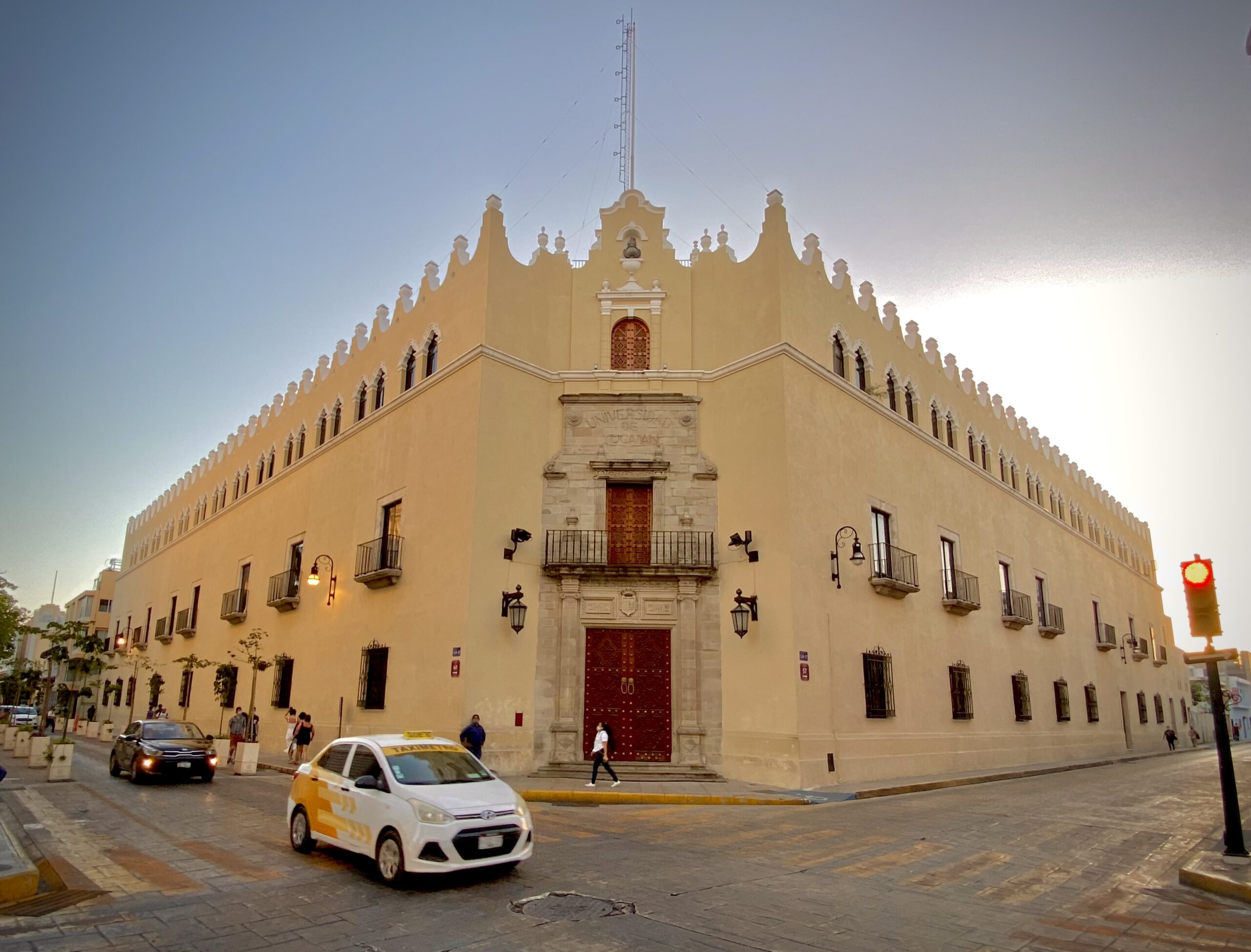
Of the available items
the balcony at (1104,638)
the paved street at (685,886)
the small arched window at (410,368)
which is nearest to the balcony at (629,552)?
the paved street at (685,886)

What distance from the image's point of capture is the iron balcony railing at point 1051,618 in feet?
100

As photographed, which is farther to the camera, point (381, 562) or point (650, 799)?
point (381, 562)

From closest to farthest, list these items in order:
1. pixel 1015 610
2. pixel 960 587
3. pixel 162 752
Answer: pixel 162 752 < pixel 960 587 < pixel 1015 610

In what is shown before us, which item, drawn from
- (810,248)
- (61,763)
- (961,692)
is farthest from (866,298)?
(61,763)

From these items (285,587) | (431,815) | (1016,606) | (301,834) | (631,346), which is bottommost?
(301,834)

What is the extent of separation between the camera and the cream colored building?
18797 mm

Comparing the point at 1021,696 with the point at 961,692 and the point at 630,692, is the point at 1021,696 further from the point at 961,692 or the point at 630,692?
the point at 630,692

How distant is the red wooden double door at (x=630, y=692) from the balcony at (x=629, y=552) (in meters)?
1.49

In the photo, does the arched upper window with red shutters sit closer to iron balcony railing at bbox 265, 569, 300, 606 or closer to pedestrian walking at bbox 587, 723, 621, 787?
pedestrian walking at bbox 587, 723, 621, 787

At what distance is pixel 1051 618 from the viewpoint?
31281mm

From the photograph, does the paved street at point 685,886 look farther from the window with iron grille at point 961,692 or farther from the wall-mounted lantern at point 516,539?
the window with iron grille at point 961,692

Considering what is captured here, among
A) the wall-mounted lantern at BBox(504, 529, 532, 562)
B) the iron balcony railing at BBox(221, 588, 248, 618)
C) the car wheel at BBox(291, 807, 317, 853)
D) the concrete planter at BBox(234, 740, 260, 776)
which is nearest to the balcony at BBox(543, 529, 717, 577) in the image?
the wall-mounted lantern at BBox(504, 529, 532, 562)

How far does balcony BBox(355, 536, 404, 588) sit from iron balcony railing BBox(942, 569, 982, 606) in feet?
51.0

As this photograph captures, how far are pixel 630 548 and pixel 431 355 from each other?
26.2 feet
